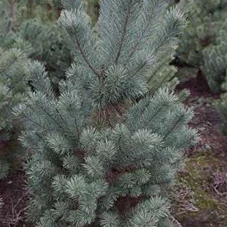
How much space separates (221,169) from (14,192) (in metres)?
1.75

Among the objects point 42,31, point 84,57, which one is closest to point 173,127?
point 84,57

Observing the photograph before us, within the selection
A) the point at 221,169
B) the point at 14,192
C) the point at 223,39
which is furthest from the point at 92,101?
the point at 223,39

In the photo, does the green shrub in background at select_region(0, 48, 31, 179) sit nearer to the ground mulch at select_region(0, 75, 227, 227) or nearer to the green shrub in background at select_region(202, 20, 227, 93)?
the ground mulch at select_region(0, 75, 227, 227)

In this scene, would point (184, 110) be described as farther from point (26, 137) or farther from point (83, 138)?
point (26, 137)

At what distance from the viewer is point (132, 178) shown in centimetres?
250

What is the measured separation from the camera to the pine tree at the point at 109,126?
2.35 metres

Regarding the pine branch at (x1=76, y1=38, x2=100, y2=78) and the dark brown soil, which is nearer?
the pine branch at (x1=76, y1=38, x2=100, y2=78)

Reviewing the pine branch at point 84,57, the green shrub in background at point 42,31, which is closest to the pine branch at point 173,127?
the pine branch at point 84,57

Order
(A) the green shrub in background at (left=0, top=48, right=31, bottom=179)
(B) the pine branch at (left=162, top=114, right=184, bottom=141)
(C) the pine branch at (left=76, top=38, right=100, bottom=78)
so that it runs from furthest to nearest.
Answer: (A) the green shrub in background at (left=0, top=48, right=31, bottom=179) < (B) the pine branch at (left=162, top=114, right=184, bottom=141) < (C) the pine branch at (left=76, top=38, right=100, bottom=78)

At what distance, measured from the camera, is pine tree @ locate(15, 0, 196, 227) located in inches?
92.5

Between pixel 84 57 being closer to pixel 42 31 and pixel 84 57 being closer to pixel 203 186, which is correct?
pixel 203 186

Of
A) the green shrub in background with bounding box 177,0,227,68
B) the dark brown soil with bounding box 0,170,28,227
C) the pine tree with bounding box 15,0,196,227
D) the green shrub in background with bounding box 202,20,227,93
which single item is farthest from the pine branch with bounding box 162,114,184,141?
the green shrub in background with bounding box 177,0,227,68

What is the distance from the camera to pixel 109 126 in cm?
260

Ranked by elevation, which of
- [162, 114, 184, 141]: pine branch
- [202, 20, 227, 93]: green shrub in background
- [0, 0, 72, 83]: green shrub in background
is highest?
[162, 114, 184, 141]: pine branch
